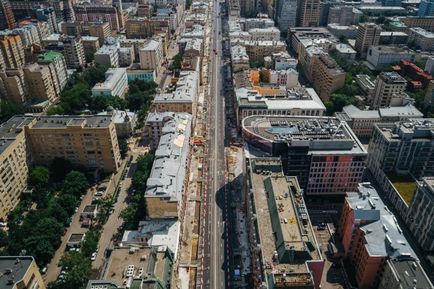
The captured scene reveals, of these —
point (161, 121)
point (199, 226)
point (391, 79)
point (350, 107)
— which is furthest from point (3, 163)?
point (391, 79)

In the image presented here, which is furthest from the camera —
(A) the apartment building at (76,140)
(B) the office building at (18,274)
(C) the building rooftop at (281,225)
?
(A) the apartment building at (76,140)

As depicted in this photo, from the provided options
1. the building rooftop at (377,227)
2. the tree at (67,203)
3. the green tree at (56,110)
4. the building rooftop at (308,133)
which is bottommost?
the tree at (67,203)

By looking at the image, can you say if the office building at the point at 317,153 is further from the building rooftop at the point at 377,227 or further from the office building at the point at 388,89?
the office building at the point at 388,89

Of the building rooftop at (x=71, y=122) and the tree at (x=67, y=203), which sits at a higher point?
the building rooftop at (x=71, y=122)

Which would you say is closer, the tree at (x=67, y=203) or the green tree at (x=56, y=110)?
the tree at (x=67, y=203)

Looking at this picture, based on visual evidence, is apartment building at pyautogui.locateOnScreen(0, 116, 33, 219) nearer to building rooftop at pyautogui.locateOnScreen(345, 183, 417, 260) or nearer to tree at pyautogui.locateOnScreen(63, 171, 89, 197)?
tree at pyautogui.locateOnScreen(63, 171, 89, 197)

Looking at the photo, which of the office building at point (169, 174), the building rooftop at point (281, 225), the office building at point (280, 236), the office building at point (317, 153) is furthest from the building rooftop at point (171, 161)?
the office building at point (317, 153)

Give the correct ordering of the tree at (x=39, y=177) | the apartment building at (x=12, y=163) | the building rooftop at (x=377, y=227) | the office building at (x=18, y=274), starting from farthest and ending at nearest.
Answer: the tree at (x=39, y=177)
the apartment building at (x=12, y=163)
the building rooftop at (x=377, y=227)
the office building at (x=18, y=274)

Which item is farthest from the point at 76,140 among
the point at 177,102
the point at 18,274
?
the point at 18,274
